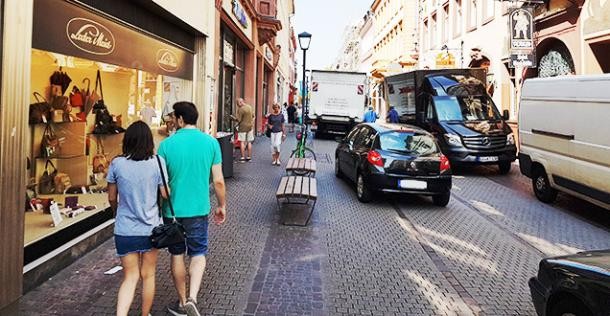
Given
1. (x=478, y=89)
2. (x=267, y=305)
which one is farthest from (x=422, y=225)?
(x=478, y=89)

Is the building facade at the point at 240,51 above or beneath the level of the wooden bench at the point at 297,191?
above

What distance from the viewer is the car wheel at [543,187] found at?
9703 mm

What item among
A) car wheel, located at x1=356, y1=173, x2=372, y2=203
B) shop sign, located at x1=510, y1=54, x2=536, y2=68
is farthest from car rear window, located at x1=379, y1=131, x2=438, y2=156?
shop sign, located at x1=510, y1=54, x2=536, y2=68

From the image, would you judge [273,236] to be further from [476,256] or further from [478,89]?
[478,89]

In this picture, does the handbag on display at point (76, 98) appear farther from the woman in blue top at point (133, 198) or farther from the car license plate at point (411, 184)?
the car license plate at point (411, 184)

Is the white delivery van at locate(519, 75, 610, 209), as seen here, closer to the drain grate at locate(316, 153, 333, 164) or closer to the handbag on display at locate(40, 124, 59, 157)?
the drain grate at locate(316, 153, 333, 164)

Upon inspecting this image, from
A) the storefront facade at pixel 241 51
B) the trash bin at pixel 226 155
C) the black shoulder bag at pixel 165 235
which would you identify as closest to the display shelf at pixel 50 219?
the black shoulder bag at pixel 165 235

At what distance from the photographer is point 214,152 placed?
414cm

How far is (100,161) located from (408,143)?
17.6 feet

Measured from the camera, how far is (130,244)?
3582 millimetres

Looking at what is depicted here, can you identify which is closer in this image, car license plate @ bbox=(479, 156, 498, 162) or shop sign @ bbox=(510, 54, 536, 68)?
car license plate @ bbox=(479, 156, 498, 162)

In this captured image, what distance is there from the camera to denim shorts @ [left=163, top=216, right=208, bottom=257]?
159 inches

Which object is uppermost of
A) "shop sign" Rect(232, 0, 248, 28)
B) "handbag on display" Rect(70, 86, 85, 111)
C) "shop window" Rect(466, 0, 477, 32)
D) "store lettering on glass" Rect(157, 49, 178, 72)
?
"shop window" Rect(466, 0, 477, 32)

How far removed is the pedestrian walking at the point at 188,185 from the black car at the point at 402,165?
526cm
